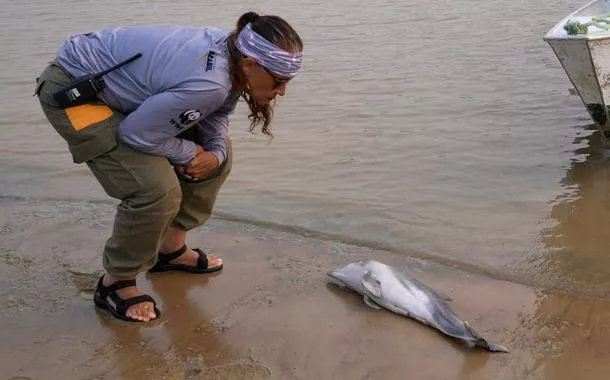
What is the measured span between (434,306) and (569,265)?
1361mm

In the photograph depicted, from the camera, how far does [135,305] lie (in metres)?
3.35

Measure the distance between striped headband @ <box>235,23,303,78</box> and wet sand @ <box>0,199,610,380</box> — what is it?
1.28 metres

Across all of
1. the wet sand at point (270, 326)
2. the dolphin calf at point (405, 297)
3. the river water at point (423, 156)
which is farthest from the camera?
the river water at point (423, 156)

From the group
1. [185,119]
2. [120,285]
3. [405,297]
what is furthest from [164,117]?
[405,297]

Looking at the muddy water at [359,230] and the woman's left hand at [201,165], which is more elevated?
the woman's left hand at [201,165]

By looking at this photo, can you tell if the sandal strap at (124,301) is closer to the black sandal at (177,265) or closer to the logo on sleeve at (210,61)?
the black sandal at (177,265)

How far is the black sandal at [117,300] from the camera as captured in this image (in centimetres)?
333

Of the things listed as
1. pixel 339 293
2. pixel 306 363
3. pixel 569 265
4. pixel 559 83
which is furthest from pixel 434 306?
pixel 559 83

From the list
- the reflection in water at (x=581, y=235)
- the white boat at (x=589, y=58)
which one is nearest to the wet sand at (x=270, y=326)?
the reflection in water at (x=581, y=235)

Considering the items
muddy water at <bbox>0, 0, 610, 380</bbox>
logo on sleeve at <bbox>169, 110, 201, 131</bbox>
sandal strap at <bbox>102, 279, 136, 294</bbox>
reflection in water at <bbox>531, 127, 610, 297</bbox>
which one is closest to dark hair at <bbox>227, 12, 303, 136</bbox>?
logo on sleeve at <bbox>169, 110, 201, 131</bbox>

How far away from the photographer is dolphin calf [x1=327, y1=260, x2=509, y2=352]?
10.7 ft

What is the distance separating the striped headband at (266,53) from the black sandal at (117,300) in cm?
131

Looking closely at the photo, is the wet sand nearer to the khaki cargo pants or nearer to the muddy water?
the muddy water

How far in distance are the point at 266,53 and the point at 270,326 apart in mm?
1353
